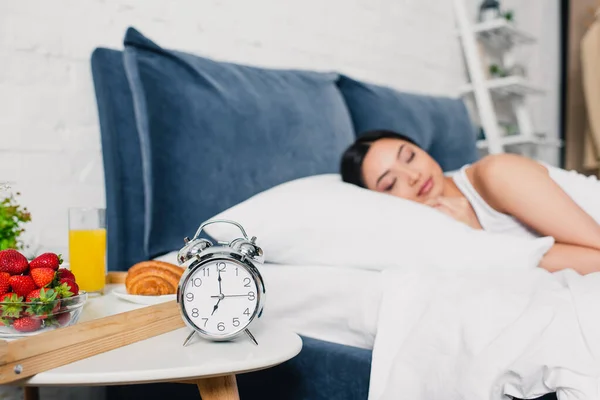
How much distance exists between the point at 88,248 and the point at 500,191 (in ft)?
2.95

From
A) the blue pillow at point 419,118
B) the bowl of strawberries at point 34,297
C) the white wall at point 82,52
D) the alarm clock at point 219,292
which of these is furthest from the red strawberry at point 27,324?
the blue pillow at point 419,118

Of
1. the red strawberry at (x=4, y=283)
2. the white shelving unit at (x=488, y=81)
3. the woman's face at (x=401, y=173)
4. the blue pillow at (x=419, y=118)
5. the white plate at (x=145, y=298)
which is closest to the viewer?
the red strawberry at (x=4, y=283)

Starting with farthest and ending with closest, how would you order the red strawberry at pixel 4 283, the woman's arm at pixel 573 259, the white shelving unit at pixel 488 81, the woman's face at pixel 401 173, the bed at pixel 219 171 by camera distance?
the white shelving unit at pixel 488 81, the woman's face at pixel 401 173, the woman's arm at pixel 573 259, the bed at pixel 219 171, the red strawberry at pixel 4 283

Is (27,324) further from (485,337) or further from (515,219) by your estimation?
(515,219)

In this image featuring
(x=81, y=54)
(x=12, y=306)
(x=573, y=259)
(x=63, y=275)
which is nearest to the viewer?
(x=12, y=306)

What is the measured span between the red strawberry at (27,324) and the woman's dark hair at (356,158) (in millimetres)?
1015

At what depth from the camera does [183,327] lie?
1.01 metres

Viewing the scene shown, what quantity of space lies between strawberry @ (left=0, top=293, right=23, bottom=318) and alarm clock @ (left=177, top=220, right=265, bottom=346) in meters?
0.21

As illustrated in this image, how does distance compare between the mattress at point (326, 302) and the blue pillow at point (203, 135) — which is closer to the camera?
the mattress at point (326, 302)

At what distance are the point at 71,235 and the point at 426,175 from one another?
0.92 metres

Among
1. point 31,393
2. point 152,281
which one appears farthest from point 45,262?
point 31,393

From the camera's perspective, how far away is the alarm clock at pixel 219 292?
35.6 inches

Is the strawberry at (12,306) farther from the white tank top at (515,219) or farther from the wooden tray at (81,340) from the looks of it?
the white tank top at (515,219)

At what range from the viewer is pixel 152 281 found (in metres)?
1.09
